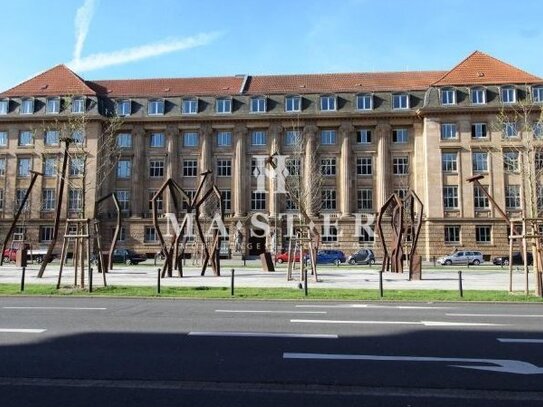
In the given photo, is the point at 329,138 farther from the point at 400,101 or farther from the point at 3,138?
the point at 3,138

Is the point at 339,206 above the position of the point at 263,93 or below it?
below

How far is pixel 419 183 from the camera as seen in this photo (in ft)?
184

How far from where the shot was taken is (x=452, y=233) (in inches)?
2093

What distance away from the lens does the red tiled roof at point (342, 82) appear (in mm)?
59406

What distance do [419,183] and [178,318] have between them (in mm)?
48007

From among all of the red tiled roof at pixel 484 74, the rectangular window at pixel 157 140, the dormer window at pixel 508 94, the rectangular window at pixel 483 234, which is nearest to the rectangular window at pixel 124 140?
the rectangular window at pixel 157 140

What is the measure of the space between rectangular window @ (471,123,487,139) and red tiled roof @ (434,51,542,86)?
14.4 feet

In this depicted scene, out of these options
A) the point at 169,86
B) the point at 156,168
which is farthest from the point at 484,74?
the point at 156,168

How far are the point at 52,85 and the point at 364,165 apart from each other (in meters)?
36.9

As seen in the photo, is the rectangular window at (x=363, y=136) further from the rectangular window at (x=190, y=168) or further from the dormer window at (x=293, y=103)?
the rectangular window at (x=190, y=168)

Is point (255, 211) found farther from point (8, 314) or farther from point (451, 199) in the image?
point (8, 314)

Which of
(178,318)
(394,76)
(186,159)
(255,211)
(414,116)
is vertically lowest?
(178,318)

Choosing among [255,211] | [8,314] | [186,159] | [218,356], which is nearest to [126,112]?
[186,159]

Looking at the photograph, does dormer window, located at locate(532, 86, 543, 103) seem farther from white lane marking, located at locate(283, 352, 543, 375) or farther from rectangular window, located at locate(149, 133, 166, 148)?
white lane marking, located at locate(283, 352, 543, 375)
